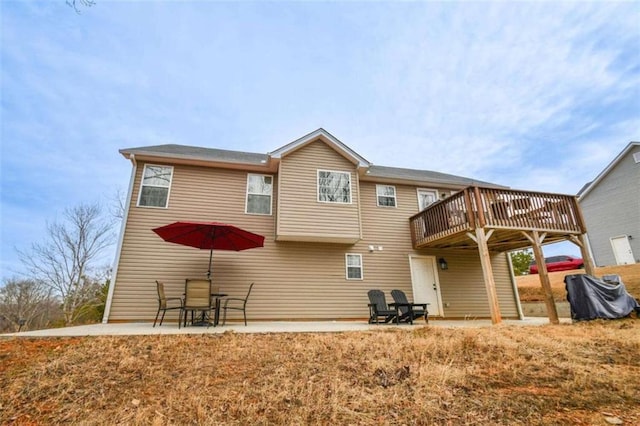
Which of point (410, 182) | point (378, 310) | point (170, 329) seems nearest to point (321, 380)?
point (170, 329)

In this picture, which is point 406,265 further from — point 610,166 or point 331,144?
point 610,166

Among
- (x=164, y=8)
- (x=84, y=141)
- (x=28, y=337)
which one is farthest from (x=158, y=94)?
(x=28, y=337)

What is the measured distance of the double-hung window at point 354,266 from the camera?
945cm

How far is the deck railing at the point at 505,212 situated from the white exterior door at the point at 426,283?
138cm

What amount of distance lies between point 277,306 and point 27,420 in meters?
6.42

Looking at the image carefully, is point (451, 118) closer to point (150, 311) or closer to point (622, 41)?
point (622, 41)

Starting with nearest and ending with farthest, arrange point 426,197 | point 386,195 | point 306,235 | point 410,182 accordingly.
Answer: point 306,235 < point 386,195 < point 410,182 < point 426,197

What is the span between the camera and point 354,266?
31.4 ft

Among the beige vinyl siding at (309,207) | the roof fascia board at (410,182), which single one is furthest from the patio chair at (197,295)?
the roof fascia board at (410,182)

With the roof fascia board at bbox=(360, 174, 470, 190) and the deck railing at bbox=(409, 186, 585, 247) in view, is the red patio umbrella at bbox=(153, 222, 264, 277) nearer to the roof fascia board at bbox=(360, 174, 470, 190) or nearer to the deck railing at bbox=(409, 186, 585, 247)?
the roof fascia board at bbox=(360, 174, 470, 190)

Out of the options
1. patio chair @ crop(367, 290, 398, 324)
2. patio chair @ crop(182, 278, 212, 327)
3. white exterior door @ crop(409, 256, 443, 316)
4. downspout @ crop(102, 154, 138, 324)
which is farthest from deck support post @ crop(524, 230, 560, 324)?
downspout @ crop(102, 154, 138, 324)

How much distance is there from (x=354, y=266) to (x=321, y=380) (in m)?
6.66

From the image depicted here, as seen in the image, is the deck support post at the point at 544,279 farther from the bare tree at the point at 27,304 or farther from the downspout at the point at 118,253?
the bare tree at the point at 27,304

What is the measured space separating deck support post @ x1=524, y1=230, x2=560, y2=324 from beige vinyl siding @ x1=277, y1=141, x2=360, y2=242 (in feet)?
A: 16.4
